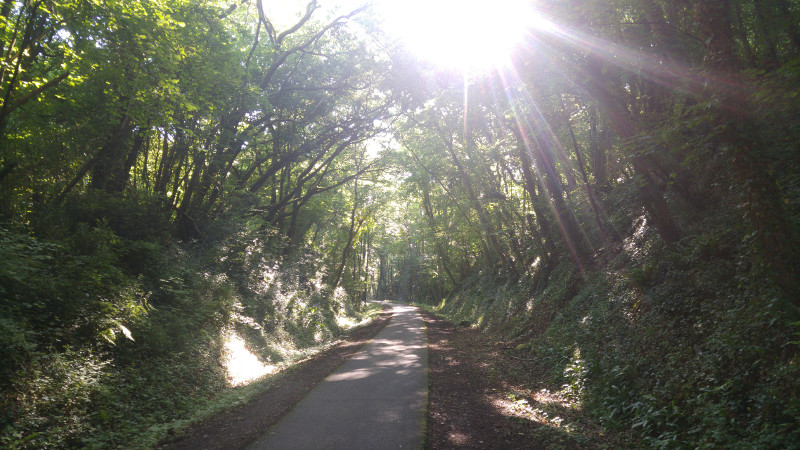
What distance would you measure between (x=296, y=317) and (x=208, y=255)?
5.73 m

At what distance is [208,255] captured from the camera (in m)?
13.2

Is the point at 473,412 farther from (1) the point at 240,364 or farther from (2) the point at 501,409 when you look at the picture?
(1) the point at 240,364

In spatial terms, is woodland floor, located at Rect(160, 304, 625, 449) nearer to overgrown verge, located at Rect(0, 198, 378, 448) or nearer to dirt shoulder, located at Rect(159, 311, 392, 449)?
dirt shoulder, located at Rect(159, 311, 392, 449)

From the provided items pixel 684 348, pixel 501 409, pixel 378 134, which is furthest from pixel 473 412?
pixel 378 134

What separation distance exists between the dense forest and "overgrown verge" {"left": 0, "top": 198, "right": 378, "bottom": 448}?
0.14ft

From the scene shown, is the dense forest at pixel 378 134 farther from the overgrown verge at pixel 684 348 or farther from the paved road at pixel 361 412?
the paved road at pixel 361 412

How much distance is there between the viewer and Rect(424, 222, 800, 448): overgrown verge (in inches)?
175

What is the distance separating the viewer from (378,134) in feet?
65.2

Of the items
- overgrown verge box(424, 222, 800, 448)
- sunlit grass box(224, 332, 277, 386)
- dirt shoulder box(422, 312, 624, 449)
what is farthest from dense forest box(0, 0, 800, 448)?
dirt shoulder box(422, 312, 624, 449)

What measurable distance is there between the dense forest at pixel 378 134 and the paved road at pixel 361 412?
2110mm

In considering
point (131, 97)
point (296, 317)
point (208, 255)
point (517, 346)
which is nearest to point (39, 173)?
point (131, 97)

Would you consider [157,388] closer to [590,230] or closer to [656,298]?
[656,298]

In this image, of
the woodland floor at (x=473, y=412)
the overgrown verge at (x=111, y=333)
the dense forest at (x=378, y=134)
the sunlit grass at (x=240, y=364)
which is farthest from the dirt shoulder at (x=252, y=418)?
the sunlit grass at (x=240, y=364)

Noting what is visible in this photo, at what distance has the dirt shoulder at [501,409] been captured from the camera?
18.2 feet
